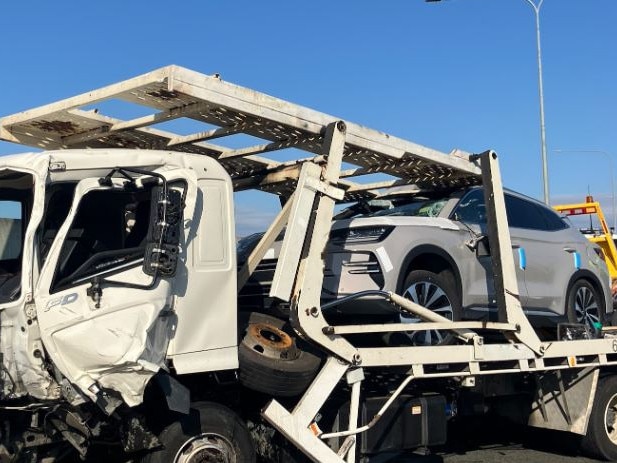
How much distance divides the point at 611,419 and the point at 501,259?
2737 mm

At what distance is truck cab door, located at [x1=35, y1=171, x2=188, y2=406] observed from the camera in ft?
13.9

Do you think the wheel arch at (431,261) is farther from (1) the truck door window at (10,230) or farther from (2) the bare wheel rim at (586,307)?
A: (1) the truck door window at (10,230)

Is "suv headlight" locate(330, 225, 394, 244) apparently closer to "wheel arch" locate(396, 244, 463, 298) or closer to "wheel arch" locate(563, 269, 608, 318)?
"wheel arch" locate(396, 244, 463, 298)

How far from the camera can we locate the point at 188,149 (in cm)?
619

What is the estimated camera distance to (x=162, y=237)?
4527 mm

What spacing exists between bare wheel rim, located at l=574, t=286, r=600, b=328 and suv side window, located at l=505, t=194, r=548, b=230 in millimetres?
865

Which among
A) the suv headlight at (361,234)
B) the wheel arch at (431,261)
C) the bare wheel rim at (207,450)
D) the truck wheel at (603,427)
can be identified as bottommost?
the truck wheel at (603,427)

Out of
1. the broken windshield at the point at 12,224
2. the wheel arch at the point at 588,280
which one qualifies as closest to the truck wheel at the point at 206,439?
the broken windshield at the point at 12,224

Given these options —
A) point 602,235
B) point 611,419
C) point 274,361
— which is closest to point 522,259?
point 611,419

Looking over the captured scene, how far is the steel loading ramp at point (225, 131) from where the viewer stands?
4844mm

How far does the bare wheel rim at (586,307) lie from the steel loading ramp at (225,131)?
6.79ft

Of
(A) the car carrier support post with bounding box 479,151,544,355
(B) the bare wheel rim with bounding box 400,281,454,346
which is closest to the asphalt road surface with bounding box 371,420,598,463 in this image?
(B) the bare wheel rim with bounding box 400,281,454,346

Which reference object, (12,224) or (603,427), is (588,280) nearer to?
(603,427)

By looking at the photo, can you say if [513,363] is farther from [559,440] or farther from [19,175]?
[19,175]
